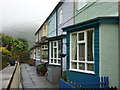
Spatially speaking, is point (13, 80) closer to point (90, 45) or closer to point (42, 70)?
point (90, 45)

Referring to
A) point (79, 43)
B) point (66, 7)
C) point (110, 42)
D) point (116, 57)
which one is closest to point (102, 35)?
point (110, 42)

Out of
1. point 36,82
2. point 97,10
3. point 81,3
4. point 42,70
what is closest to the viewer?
point 97,10

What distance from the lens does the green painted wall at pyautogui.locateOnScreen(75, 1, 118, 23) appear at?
28.2 feet

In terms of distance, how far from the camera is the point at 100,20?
8.00 m

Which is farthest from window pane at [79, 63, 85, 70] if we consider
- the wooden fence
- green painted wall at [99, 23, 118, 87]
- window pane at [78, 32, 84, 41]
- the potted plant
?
the potted plant

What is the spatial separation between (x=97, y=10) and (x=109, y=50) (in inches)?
105

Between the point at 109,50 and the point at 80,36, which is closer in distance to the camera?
the point at 109,50

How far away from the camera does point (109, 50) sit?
26.5ft

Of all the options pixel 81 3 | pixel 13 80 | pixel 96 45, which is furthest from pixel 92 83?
pixel 81 3

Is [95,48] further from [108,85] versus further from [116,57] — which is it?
[108,85]

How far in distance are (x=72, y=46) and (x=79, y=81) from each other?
323 cm

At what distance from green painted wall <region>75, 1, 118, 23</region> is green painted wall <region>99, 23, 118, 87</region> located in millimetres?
865

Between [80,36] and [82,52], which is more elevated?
[80,36]

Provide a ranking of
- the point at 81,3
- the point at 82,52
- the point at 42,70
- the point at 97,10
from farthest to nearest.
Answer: the point at 42,70, the point at 81,3, the point at 97,10, the point at 82,52
